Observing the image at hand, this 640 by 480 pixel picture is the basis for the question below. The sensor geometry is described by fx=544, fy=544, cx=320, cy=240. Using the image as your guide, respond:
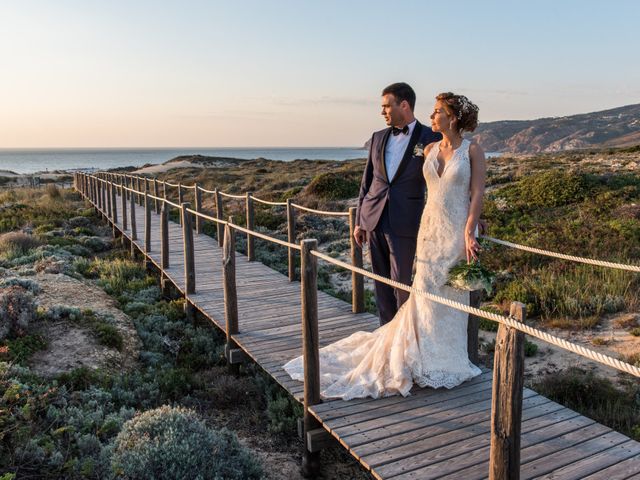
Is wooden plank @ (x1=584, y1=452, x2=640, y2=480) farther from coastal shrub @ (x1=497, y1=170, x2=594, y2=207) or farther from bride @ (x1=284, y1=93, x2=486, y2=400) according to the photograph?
coastal shrub @ (x1=497, y1=170, x2=594, y2=207)

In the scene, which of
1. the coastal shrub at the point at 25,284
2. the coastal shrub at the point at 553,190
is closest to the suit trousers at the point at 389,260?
the coastal shrub at the point at 25,284

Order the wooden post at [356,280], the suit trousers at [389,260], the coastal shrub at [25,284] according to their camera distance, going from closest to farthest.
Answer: the suit trousers at [389,260], the wooden post at [356,280], the coastal shrub at [25,284]

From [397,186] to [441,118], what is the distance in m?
0.97

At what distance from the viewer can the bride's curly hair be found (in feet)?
12.4

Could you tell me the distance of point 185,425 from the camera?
415cm

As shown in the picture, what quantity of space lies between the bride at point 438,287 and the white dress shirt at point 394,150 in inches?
15.3

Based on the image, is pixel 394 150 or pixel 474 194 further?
pixel 394 150

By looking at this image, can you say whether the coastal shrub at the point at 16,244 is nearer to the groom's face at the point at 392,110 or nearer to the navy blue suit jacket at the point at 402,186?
the navy blue suit jacket at the point at 402,186

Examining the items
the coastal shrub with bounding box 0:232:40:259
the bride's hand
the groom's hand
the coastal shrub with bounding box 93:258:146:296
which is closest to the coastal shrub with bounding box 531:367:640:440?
the bride's hand

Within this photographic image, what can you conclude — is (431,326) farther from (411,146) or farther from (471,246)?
(411,146)

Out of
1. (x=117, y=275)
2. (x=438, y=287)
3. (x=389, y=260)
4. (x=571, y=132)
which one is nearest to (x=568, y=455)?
(x=438, y=287)

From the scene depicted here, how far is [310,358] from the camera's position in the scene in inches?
160

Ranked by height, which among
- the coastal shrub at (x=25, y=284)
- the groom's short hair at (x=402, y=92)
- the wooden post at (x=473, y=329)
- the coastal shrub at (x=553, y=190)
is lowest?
the coastal shrub at (x=25, y=284)

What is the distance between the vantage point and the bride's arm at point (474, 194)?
3.78 meters
